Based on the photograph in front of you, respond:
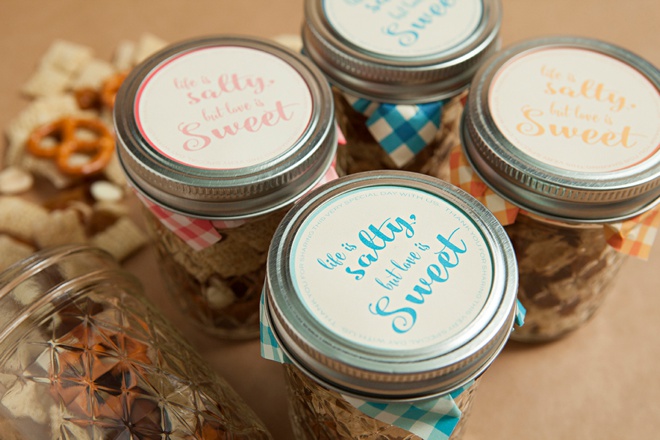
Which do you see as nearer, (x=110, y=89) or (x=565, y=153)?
(x=565, y=153)

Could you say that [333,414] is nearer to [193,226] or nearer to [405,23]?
[193,226]

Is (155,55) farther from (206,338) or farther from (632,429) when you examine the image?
(632,429)

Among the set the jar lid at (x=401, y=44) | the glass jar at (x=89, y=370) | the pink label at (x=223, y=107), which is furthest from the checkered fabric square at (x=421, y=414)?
the jar lid at (x=401, y=44)

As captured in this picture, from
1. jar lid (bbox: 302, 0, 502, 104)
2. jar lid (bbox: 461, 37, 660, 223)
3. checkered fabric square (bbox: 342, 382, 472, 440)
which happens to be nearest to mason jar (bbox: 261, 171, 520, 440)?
checkered fabric square (bbox: 342, 382, 472, 440)

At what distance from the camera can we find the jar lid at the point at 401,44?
982 millimetres

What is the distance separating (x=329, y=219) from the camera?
796 millimetres

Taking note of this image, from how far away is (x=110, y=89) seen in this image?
1.32 m

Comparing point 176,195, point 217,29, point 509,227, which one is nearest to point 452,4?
point 509,227

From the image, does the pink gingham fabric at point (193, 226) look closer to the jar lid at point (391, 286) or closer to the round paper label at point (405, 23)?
the jar lid at point (391, 286)

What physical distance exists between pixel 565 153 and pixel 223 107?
0.45 meters

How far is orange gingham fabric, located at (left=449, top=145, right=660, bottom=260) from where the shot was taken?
0.88 meters

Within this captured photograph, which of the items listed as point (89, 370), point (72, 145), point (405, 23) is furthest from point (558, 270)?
point (72, 145)

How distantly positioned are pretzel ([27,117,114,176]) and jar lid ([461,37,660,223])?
26.5 inches

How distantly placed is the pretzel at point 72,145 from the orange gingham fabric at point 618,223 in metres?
0.68
